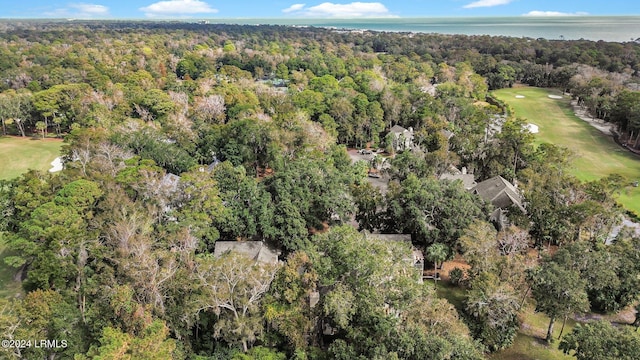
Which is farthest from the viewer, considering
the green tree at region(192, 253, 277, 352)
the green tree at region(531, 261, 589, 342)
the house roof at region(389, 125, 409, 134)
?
the house roof at region(389, 125, 409, 134)

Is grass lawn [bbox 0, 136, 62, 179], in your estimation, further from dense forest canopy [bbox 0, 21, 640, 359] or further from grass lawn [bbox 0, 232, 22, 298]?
grass lawn [bbox 0, 232, 22, 298]

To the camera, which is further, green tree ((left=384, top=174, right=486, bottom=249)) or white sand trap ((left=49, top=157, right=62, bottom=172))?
white sand trap ((left=49, top=157, right=62, bottom=172))

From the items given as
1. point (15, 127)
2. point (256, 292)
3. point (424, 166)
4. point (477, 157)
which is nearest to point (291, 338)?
point (256, 292)

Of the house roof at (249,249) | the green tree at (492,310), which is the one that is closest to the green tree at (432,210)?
the green tree at (492,310)

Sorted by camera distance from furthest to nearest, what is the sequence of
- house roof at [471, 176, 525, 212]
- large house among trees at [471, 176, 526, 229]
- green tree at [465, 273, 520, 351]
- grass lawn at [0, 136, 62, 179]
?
grass lawn at [0, 136, 62, 179], house roof at [471, 176, 525, 212], large house among trees at [471, 176, 526, 229], green tree at [465, 273, 520, 351]

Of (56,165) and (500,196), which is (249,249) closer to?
(500,196)

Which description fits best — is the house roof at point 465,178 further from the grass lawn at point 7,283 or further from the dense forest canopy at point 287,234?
the grass lawn at point 7,283

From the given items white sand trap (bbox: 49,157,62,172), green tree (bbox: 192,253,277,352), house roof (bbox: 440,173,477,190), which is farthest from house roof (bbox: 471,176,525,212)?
white sand trap (bbox: 49,157,62,172)
